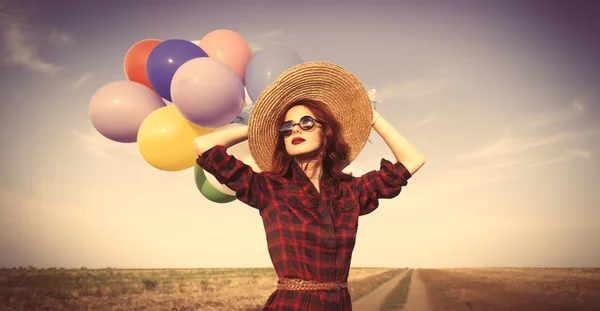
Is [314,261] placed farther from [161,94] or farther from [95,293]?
[95,293]

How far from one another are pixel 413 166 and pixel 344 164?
495mm

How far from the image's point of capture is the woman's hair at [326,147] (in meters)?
2.95

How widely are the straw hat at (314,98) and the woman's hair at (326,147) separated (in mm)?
81

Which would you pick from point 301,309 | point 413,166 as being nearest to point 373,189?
point 413,166

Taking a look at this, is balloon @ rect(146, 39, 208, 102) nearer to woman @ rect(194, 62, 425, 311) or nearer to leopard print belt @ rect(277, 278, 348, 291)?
woman @ rect(194, 62, 425, 311)

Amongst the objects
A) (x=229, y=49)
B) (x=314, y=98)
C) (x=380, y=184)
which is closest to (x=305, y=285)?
(x=380, y=184)

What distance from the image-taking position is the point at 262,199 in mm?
2711

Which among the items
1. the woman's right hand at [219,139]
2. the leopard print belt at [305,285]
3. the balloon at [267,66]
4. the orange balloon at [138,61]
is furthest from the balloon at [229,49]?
the leopard print belt at [305,285]

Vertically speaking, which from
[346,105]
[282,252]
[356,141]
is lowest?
[282,252]

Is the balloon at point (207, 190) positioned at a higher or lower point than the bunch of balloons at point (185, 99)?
lower

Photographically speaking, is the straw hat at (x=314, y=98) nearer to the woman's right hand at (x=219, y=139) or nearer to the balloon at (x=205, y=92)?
the woman's right hand at (x=219, y=139)

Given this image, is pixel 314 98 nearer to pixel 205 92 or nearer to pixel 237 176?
pixel 237 176

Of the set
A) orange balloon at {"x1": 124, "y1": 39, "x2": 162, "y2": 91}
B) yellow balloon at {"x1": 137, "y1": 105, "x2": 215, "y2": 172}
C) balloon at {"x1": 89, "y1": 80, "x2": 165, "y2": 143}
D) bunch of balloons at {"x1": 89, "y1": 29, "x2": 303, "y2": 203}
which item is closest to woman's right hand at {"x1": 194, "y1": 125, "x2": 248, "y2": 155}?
bunch of balloons at {"x1": 89, "y1": 29, "x2": 303, "y2": 203}

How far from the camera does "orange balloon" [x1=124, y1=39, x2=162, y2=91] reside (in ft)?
17.3
